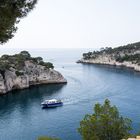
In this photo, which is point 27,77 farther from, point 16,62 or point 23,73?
point 16,62

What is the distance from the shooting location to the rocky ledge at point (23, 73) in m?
92.5

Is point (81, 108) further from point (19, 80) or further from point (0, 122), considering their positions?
point (19, 80)

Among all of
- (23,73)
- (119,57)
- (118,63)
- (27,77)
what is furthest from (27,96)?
(119,57)

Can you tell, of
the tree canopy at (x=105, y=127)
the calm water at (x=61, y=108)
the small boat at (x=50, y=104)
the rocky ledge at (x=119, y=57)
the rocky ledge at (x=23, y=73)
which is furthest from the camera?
the rocky ledge at (x=119, y=57)

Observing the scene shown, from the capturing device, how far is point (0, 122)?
5616 centimetres

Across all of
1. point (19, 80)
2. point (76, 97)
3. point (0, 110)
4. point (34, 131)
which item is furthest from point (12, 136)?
point (19, 80)

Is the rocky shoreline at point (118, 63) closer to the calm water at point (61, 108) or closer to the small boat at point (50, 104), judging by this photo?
the calm water at point (61, 108)

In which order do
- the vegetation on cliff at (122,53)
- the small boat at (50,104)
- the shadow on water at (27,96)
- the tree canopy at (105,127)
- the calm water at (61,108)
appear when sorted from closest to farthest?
the tree canopy at (105,127) → the calm water at (61,108) → the small boat at (50,104) → the shadow on water at (27,96) → the vegetation on cliff at (122,53)

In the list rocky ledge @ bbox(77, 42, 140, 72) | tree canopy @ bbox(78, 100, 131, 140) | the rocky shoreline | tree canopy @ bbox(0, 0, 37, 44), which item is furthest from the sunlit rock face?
tree canopy @ bbox(0, 0, 37, 44)

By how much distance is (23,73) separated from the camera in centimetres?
9888

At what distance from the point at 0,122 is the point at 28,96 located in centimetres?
2563

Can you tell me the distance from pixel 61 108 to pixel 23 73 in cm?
3372

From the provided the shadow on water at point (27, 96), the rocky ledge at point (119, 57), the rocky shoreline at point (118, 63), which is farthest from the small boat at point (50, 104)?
the rocky ledge at point (119, 57)

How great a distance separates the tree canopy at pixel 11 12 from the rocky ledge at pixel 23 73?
247 feet
